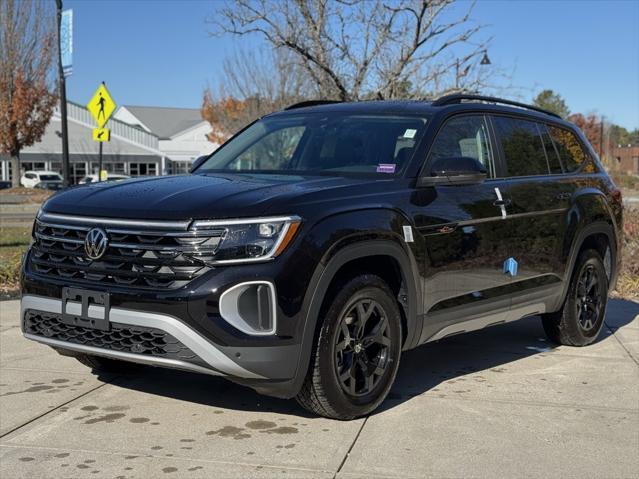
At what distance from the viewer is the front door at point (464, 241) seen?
488 centimetres

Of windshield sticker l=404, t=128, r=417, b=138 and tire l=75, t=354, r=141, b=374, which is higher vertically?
windshield sticker l=404, t=128, r=417, b=138

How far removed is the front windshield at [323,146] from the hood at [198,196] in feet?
1.14

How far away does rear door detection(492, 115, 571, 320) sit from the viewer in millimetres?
5648

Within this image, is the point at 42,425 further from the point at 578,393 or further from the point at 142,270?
the point at 578,393

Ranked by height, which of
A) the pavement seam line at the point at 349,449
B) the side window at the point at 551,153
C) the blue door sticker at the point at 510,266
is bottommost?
the pavement seam line at the point at 349,449

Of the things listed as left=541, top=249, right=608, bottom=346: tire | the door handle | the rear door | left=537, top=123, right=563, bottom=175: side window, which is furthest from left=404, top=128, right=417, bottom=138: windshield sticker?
left=541, top=249, right=608, bottom=346: tire

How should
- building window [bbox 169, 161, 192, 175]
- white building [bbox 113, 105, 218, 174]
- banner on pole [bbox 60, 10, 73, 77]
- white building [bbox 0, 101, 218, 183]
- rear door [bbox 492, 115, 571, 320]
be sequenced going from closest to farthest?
rear door [bbox 492, 115, 571, 320] < banner on pole [bbox 60, 10, 73, 77] < white building [bbox 0, 101, 218, 183] < building window [bbox 169, 161, 192, 175] < white building [bbox 113, 105, 218, 174]

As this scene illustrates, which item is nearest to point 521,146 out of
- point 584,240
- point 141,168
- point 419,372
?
point 584,240

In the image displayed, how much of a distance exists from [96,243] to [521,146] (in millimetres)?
3416

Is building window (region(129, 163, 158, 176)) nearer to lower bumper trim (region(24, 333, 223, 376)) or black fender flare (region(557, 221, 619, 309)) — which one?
black fender flare (region(557, 221, 619, 309))

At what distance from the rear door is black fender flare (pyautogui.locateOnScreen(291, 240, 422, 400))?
114cm

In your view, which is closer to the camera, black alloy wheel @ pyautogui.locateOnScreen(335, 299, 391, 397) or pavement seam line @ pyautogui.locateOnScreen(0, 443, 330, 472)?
pavement seam line @ pyautogui.locateOnScreen(0, 443, 330, 472)

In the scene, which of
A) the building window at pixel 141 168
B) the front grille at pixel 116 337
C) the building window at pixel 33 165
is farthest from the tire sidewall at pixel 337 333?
the building window at pixel 141 168

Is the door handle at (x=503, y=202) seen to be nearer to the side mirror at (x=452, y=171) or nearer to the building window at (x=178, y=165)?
the side mirror at (x=452, y=171)
